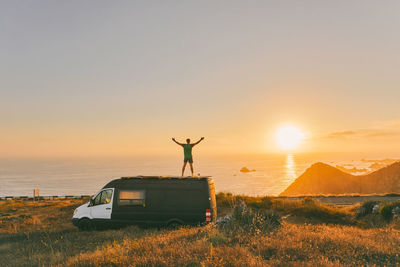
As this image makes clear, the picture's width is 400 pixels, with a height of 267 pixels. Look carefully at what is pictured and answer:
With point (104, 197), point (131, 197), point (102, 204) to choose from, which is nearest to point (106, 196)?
point (104, 197)

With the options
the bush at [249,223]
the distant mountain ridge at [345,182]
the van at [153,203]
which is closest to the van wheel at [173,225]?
the van at [153,203]

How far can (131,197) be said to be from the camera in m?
12.5

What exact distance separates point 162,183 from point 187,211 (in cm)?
174

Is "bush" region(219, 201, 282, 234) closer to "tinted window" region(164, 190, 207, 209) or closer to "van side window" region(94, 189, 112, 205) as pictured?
"tinted window" region(164, 190, 207, 209)

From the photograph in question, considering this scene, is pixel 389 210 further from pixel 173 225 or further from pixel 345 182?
pixel 345 182

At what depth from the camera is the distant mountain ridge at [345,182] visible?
67625mm

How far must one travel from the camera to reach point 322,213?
17359 mm

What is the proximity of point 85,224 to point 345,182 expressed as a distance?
97301 mm

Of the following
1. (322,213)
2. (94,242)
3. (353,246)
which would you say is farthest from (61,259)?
(322,213)

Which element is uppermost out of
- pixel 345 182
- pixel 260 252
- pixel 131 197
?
pixel 131 197

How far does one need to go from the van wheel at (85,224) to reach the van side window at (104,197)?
922mm

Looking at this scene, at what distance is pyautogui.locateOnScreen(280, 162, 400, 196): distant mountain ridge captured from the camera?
222ft

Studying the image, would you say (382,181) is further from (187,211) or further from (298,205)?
(187,211)

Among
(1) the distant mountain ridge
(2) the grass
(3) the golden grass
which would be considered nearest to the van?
(2) the grass
